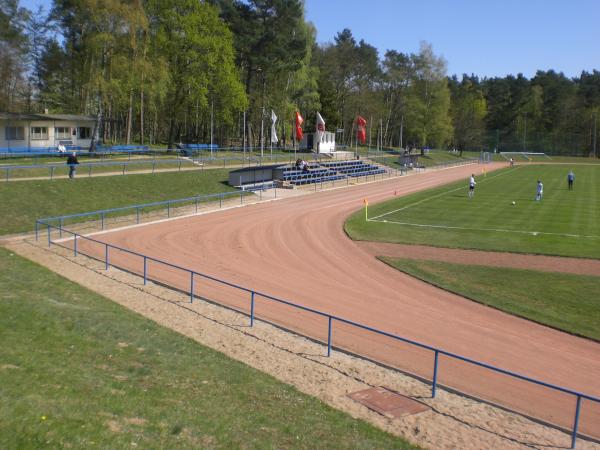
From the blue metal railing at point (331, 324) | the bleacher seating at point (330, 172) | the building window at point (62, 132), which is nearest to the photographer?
the blue metal railing at point (331, 324)

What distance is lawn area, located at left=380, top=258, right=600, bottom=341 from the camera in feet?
55.7

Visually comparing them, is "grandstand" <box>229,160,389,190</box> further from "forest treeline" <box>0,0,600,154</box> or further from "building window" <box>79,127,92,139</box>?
"building window" <box>79,127,92,139</box>

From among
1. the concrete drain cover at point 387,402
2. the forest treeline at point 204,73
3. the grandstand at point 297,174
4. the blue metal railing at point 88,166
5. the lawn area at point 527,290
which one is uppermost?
the forest treeline at point 204,73

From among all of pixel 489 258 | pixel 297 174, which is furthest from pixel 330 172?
pixel 489 258

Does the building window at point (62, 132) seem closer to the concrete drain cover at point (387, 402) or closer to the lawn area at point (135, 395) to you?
the lawn area at point (135, 395)

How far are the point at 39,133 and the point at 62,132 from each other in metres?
2.43

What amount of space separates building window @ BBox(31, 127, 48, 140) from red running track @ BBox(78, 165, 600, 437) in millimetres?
24430

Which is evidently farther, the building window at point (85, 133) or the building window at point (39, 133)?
the building window at point (85, 133)

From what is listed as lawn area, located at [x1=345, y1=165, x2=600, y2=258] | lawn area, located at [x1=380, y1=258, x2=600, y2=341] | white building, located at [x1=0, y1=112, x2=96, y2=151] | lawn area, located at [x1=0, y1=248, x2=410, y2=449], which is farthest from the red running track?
white building, located at [x1=0, y1=112, x2=96, y2=151]

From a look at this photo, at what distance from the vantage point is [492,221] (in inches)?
1394

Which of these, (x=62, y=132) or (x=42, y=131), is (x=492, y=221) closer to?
(x=62, y=132)

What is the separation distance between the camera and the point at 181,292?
19.0m

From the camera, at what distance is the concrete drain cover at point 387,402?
1084 cm

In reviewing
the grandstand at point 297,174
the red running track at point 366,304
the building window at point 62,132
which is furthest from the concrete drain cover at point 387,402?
the building window at point 62,132
